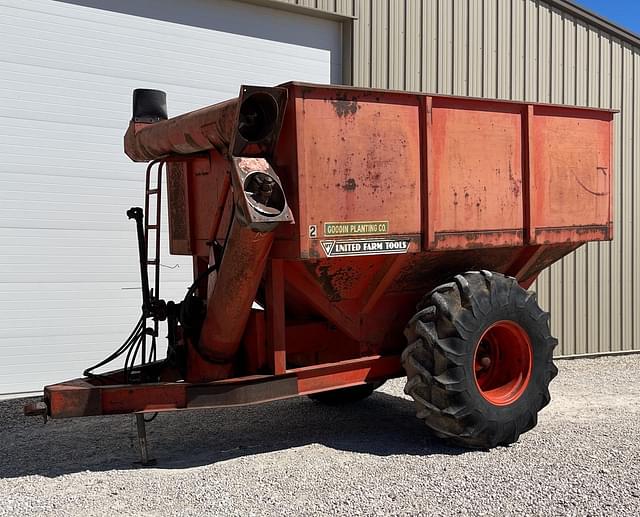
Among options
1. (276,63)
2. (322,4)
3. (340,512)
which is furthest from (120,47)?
(340,512)

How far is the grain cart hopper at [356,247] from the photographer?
207 inches

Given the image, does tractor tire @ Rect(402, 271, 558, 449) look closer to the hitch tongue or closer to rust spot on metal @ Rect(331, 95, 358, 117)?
rust spot on metal @ Rect(331, 95, 358, 117)

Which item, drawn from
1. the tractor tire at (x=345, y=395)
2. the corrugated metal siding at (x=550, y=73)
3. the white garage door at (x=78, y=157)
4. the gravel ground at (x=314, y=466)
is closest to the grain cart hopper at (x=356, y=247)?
the gravel ground at (x=314, y=466)

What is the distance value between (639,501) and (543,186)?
2.86 m

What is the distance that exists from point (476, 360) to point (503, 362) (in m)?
0.25

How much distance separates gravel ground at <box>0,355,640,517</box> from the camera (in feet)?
15.3

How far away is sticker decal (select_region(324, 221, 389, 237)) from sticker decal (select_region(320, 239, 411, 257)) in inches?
2.3

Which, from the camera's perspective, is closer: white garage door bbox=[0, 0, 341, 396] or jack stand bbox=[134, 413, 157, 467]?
jack stand bbox=[134, 413, 157, 467]

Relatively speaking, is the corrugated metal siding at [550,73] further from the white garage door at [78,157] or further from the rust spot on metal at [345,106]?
the rust spot on metal at [345,106]

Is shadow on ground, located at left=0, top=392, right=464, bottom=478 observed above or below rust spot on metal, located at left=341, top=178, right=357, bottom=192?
below

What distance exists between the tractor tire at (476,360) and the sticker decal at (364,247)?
0.48 meters

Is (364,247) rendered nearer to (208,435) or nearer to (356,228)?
(356,228)

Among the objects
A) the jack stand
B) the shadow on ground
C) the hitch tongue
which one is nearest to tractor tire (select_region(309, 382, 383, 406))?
the shadow on ground

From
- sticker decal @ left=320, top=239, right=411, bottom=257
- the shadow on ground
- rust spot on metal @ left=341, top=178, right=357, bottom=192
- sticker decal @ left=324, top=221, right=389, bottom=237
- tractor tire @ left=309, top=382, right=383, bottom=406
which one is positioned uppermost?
rust spot on metal @ left=341, top=178, right=357, bottom=192
